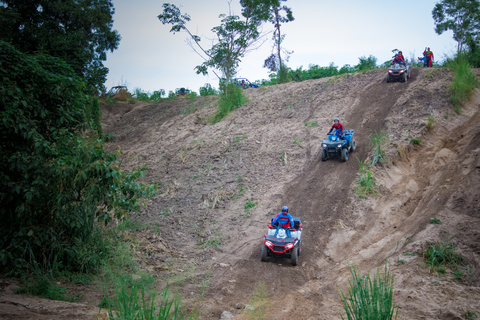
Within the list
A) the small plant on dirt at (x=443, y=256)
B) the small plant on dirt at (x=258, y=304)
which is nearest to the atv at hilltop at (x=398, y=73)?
the small plant on dirt at (x=443, y=256)

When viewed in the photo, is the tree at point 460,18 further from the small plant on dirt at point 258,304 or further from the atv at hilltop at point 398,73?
the small plant on dirt at point 258,304

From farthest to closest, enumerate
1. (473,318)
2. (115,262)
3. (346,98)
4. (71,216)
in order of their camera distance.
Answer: (346,98) < (115,262) < (71,216) < (473,318)

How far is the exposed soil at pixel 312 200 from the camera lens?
800 centimetres

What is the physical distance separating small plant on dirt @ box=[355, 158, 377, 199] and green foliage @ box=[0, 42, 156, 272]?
7.95m

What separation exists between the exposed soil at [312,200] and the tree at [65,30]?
6046 mm

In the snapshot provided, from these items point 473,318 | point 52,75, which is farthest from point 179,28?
point 473,318

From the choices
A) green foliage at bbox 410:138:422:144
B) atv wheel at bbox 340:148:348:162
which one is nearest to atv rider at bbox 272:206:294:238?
atv wheel at bbox 340:148:348:162

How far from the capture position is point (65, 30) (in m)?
23.2

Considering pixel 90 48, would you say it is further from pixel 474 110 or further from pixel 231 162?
pixel 474 110

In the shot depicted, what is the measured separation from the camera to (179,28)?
23953mm

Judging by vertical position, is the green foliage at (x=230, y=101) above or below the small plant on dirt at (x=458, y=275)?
above

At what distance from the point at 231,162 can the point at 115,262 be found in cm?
883

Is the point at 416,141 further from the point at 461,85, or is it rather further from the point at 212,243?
the point at 212,243

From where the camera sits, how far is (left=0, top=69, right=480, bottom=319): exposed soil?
26.2 ft
